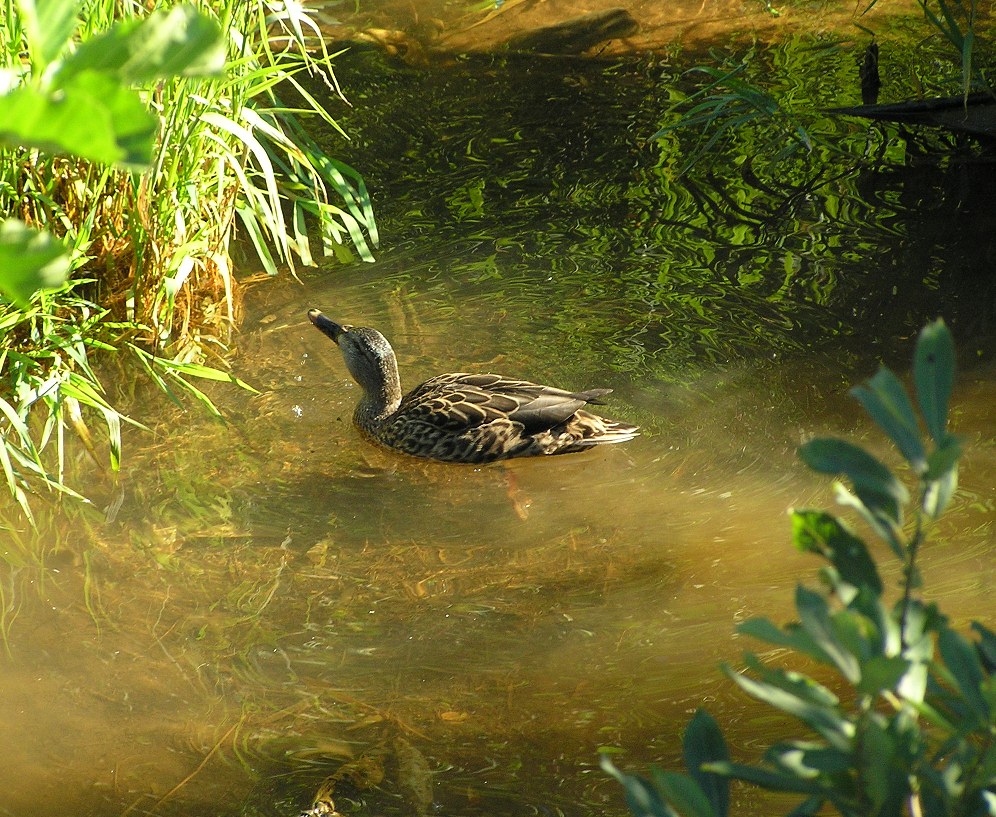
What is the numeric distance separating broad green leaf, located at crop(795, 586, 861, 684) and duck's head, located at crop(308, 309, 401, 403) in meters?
4.12

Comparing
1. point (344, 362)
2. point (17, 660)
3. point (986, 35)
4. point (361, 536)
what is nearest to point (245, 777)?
point (17, 660)

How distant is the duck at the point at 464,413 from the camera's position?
477 centimetres

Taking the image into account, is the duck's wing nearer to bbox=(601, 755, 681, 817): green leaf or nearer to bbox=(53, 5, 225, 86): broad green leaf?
bbox=(601, 755, 681, 817): green leaf

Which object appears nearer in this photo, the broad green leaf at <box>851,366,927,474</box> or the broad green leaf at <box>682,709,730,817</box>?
the broad green leaf at <box>851,366,927,474</box>

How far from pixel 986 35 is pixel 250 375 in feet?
17.7

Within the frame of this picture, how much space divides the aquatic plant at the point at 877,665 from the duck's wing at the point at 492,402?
3536mm

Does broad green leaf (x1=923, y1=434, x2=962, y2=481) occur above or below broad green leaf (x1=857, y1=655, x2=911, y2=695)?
above

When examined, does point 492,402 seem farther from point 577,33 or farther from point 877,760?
point 577,33

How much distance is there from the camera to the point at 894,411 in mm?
1062

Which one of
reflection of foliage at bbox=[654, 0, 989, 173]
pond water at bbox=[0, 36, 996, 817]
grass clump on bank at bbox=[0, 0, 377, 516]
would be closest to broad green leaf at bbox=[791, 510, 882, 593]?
pond water at bbox=[0, 36, 996, 817]

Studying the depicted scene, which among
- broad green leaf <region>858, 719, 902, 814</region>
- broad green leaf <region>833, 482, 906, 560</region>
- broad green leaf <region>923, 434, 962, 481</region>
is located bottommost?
broad green leaf <region>858, 719, 902, 814</region>

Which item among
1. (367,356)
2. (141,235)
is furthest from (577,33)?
(141,235)

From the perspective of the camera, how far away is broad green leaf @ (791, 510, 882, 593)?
1.20m

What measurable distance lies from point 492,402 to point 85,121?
4.20m
